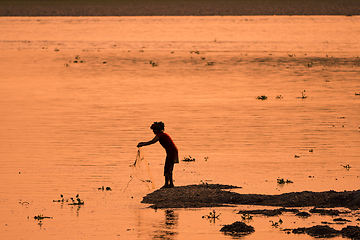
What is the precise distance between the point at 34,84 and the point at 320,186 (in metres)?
25.2

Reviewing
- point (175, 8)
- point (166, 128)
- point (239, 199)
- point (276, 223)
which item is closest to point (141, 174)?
point (239, 199)

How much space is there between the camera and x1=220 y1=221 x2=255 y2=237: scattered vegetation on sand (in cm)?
1293

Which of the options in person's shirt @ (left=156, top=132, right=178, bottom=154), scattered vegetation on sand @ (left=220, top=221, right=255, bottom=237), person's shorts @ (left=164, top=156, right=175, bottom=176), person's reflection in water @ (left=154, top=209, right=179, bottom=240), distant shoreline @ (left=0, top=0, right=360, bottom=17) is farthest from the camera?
distant shoreline @ (left=0, top=0, right=360, bottom=17)

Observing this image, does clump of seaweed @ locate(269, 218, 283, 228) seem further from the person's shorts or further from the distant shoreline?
the distant shoreline

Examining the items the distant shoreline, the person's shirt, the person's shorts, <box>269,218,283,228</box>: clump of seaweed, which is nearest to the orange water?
<box>269,218,283,228</box>: clump of seaweed

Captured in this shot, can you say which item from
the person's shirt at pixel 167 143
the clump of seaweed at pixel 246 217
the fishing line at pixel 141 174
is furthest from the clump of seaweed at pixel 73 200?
the clump of seaweed at pixel 246 217

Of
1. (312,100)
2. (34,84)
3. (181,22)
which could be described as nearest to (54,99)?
(34,84)

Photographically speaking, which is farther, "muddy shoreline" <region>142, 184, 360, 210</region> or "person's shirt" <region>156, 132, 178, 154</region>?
"person's shirt" <region>156, 132, 178, 154</region>

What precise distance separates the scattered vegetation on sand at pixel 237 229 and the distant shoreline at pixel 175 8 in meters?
104

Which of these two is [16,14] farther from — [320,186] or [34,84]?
[320,186]

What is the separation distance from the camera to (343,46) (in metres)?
65.6

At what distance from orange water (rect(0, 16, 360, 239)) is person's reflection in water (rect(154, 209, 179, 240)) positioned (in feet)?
0.06

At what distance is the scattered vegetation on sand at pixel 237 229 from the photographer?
12927 mm

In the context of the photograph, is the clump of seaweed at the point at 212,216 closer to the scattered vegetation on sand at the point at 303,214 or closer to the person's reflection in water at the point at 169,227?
the person's reflection in water at the point at 169,227
